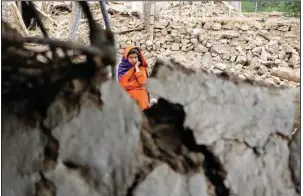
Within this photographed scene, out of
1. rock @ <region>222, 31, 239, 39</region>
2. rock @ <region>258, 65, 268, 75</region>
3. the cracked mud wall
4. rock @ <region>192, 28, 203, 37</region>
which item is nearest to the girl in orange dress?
the cracked mud wall

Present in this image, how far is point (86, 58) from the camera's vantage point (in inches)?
37.2

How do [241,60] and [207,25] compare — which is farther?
[207,25]

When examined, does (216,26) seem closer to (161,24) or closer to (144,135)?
(161,24)

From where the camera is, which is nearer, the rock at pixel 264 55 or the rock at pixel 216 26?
the rock at pixel 264 55

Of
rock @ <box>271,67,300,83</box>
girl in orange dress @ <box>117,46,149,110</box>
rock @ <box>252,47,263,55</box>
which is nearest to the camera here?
girl in orange dress @ <box>117,46,149,110</box>

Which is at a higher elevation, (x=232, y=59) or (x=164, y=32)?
(x=164, y=32)

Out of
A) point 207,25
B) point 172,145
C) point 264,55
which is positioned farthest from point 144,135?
point 207,25

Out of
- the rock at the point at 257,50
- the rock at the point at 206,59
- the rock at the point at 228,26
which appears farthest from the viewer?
the rock at the point at 228,26

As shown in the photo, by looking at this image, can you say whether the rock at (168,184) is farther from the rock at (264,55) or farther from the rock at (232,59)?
the rock at (264,55)

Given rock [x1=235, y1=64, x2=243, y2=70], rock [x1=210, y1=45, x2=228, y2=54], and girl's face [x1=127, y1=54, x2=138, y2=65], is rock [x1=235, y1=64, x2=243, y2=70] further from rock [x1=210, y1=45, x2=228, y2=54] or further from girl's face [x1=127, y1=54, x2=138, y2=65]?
girl's face [x1=127, y1=54, x2=138, y2=65]

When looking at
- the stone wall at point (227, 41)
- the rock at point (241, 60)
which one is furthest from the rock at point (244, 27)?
the rock at point (241, 60)

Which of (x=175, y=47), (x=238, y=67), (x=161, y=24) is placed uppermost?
(x=161, y=24)

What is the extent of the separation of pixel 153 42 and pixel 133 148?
146 inches

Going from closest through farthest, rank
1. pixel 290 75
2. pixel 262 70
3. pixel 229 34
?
pixel 290 75 < pixel 262 70 < pixel 229 34
